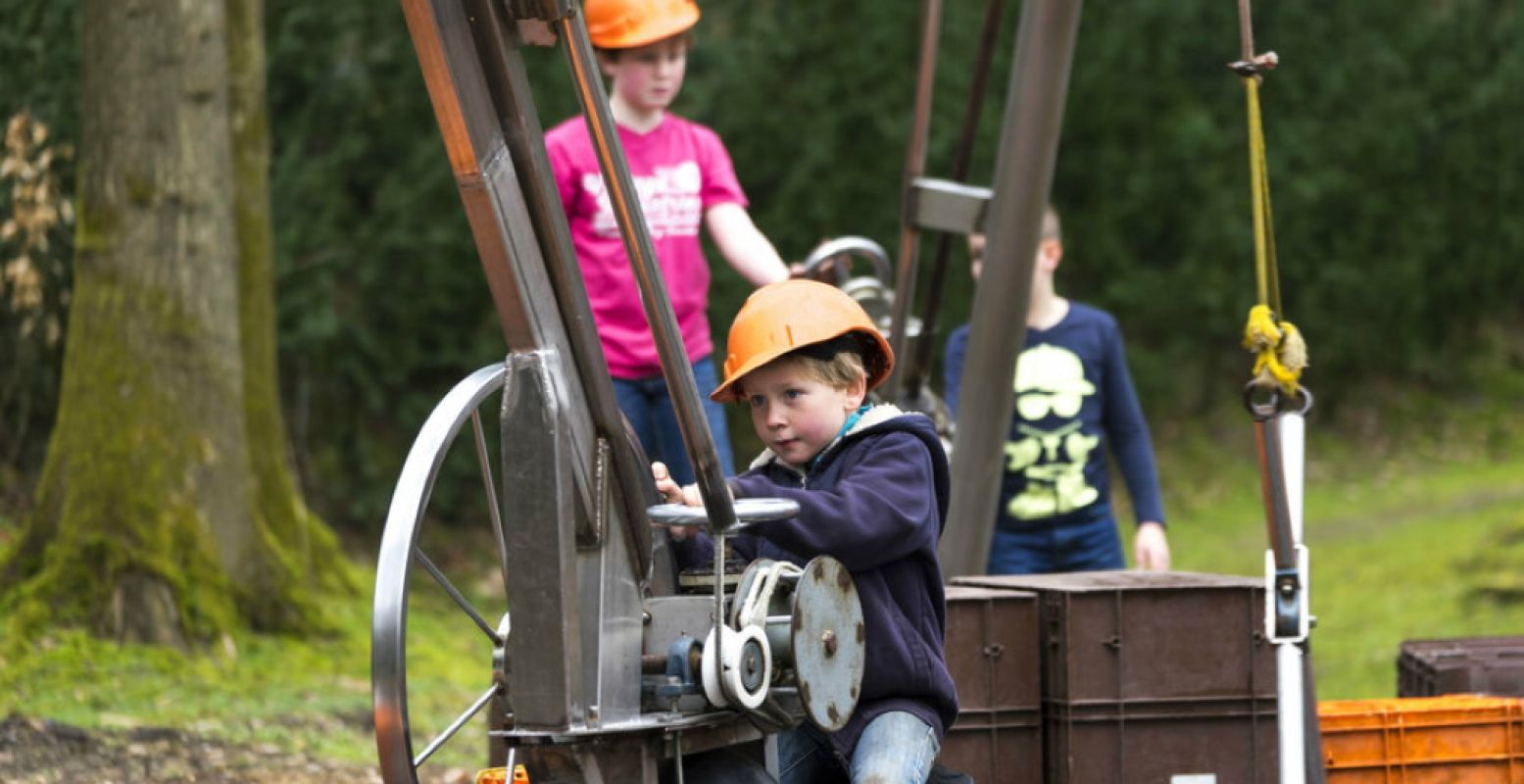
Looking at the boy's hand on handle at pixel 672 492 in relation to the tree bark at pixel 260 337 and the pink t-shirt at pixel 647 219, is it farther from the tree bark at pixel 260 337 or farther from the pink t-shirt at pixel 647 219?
the tree bark at pixel 260 337

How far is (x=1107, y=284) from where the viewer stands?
13758 mm

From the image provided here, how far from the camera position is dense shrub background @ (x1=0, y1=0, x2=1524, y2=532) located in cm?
1062

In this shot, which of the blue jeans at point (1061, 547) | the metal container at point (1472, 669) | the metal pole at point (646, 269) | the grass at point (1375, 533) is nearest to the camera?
the metal pole at point (646, 269)

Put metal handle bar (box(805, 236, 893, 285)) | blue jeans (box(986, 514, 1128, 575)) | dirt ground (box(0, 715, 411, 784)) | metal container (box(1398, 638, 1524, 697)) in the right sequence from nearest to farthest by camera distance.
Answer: metal container (box(1398, 638, 1524, 697)), dirt ground (box(0, 715, 411, 784)), metal handle bar (box(805, 236, 893, 285)), blue jeans (box(986, 514, 1128, 575))

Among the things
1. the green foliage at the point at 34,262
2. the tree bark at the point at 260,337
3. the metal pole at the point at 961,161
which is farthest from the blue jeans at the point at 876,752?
the green foliage at the point at 34,262

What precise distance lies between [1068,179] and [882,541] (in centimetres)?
1028

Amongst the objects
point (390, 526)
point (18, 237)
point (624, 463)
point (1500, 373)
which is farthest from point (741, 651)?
point (1500, 373)

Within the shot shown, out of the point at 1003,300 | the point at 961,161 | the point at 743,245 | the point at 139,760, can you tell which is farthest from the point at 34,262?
the point at 1003,300

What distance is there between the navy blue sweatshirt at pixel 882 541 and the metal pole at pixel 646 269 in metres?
0.25

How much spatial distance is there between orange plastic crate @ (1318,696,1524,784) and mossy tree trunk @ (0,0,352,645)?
401cm

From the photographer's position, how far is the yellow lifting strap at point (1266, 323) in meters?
3.95

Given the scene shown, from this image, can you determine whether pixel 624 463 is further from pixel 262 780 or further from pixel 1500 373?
pixel 1500 373

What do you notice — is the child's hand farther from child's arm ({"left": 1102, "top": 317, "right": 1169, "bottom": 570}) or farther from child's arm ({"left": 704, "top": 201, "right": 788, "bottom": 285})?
child's arm ({"left": 1102, "top": 317, "right": 1169, "bottom": 570})

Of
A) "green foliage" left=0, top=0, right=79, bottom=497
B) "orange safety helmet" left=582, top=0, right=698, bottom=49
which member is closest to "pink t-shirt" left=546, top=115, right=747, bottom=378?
"orange safety helmet" left=582, top=0, right=698, bottom=49
